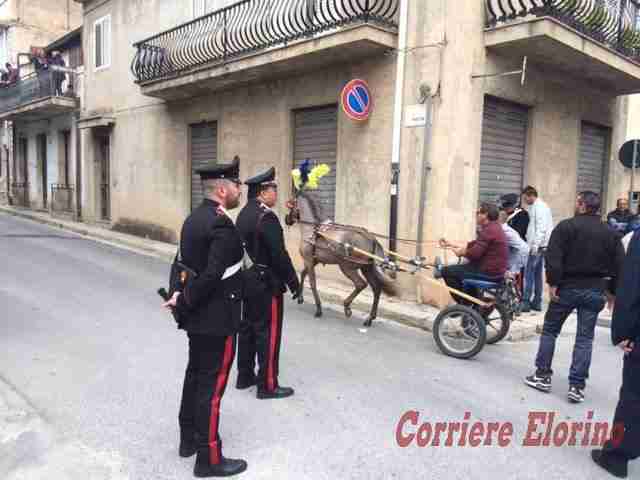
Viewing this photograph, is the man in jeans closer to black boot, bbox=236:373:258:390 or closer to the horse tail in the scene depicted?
the horse tail

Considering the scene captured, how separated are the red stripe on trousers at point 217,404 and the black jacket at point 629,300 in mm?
2403

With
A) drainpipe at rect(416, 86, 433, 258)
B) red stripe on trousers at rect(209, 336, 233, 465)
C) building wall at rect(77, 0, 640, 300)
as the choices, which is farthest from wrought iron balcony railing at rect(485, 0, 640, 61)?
red stripe on trousers at rect(209, 336, 233, 465)

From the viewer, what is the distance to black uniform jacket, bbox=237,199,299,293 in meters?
4.33

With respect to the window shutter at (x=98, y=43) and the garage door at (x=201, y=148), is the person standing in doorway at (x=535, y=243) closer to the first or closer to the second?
the garage door at (x=201, y=148)

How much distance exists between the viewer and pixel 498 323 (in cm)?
671

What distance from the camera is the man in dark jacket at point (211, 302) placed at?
3.07m

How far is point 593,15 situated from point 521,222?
145 inches

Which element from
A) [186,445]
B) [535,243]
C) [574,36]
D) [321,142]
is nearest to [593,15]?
[574,36]

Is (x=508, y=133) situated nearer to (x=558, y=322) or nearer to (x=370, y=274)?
(x=370, y=274)

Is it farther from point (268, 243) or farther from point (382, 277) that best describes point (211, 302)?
point (382, 277)

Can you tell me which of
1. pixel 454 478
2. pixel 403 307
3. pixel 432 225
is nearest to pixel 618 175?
pixel 432 225

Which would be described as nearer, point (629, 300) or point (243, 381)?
point (629, 300)

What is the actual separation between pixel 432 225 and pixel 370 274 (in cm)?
171

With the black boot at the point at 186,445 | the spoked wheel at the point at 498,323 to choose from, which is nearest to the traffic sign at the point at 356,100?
the spoked wheel at the point at 498,323
